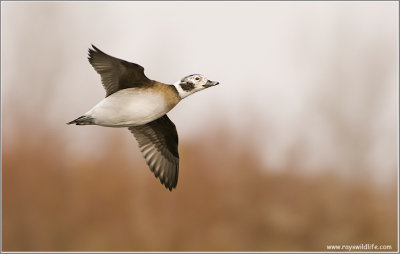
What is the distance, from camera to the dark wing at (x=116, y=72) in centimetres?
488

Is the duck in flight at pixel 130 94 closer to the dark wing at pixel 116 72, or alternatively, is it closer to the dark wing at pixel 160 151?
the dark wing at pixel 116 72

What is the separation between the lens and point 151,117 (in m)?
5.08

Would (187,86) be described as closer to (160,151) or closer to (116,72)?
(116,72)

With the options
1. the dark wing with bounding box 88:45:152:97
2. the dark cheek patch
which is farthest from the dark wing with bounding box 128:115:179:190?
the dark wing with bounding box 88:45:152:97

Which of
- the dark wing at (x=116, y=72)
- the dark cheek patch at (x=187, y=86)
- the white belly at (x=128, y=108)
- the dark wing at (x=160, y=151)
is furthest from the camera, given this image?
the dark wing at (x=160, y=151)

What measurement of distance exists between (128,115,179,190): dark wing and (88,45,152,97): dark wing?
3.33ft

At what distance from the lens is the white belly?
4.99 metres

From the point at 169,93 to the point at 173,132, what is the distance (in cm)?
96

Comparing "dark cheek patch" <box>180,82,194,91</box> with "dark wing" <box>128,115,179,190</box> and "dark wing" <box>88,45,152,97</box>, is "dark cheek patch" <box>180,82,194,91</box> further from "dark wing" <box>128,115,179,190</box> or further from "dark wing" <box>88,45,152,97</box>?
A: "dark wing" <box>128,115,179,190</box>

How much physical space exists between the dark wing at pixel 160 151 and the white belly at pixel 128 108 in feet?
3.29

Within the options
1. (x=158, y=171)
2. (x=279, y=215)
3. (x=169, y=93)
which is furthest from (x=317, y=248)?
(x=169, y=93)

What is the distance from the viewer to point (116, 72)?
16.6 feet

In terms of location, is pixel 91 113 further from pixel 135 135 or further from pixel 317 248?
pixel 317 248

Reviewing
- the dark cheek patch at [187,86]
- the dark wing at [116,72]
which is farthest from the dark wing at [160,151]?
the dark wing at [116,72]
